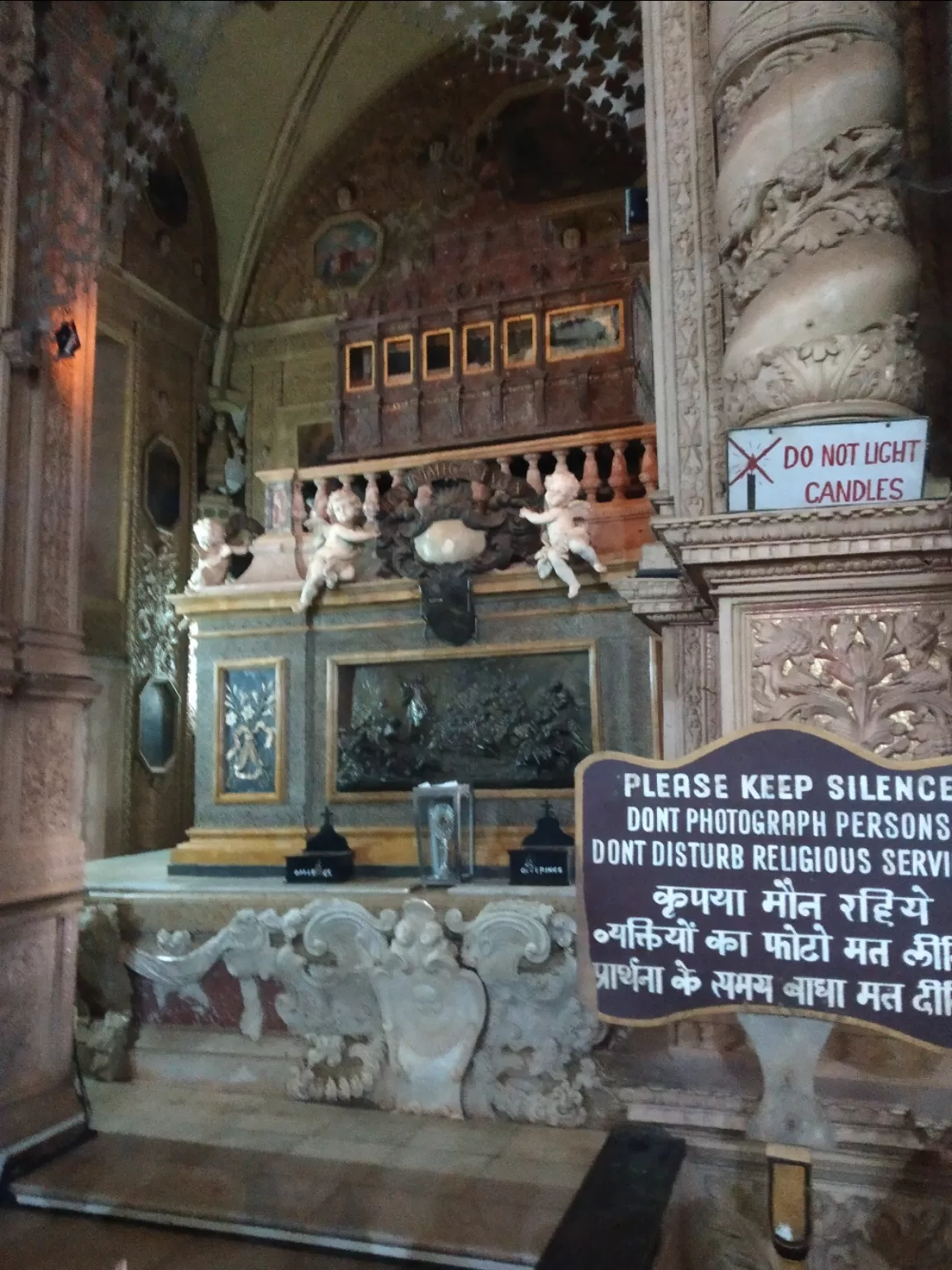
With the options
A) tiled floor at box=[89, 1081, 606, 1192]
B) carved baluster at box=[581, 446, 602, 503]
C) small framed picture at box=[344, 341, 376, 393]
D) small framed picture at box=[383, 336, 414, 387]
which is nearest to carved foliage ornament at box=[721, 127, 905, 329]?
tiled floor at box=[89, 1081, 606, 1192]

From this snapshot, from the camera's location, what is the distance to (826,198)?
302cm

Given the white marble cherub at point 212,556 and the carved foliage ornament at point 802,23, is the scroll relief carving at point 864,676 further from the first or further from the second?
the white marble cherub at point 212,556

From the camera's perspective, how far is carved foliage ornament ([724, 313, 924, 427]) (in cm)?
289

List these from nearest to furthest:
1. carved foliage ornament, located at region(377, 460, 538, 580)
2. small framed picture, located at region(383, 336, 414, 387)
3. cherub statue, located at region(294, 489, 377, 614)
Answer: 1. carved foliage ornament, located at region(377, 460, 538, 580)
2. cherub statue, located at region(294, 489, 377, 614)
3. small framed picture, located at region(383, 336, 414, 387)

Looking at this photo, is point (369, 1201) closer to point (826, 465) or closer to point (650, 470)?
point (826, 465)

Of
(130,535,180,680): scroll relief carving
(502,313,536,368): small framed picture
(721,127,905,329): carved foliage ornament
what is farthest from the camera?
(130,535,180,680): scroll relief carving

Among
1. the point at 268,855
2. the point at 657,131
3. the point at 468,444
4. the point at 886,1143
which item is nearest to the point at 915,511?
the point at 886,1143

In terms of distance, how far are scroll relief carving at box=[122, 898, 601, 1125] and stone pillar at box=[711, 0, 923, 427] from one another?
2.61m

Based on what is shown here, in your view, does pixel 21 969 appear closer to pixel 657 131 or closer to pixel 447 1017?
pixel 447 1017

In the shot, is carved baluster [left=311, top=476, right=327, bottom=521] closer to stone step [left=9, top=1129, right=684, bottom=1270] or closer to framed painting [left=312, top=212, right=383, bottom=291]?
stone step [left=9, top=1129, right=684, bottom=1270]

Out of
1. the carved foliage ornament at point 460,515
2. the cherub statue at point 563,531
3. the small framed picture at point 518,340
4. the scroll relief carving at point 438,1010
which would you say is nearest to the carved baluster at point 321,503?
the carved foliage ornament at point 460,515

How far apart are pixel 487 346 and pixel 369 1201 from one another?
7.71 m

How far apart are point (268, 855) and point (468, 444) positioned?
445cm

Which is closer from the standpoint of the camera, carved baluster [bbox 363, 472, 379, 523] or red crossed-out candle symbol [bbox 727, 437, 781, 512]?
red crossed-out candle symbol [bbox 727, 437, 781, 512]
